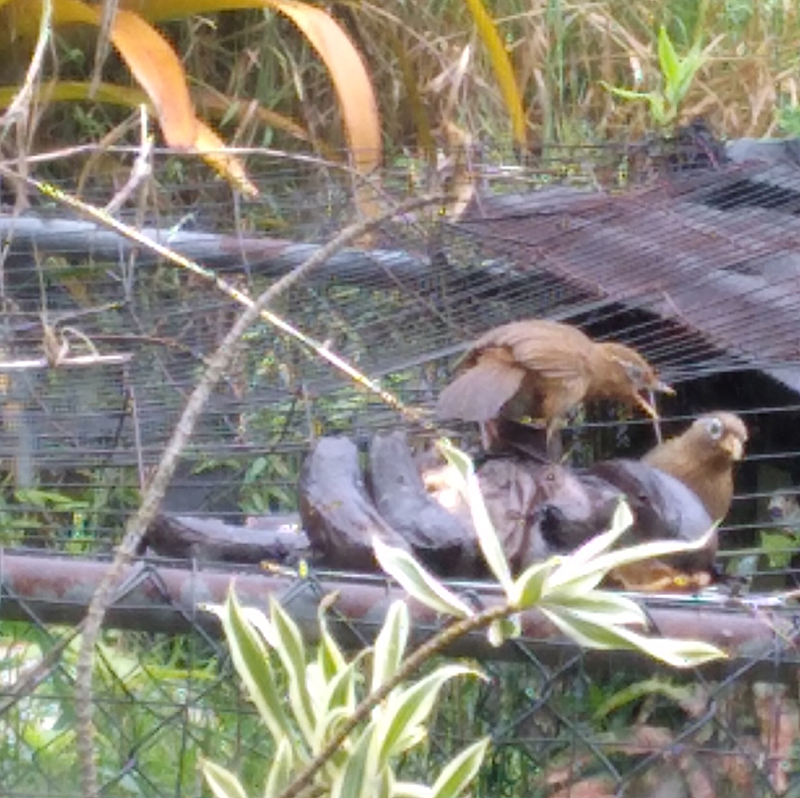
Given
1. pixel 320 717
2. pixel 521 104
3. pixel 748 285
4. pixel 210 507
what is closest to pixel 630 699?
pixel 320 717

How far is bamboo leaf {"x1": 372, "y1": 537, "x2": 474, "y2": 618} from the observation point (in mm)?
1363

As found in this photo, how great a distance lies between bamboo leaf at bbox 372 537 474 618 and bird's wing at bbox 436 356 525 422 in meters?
1.43

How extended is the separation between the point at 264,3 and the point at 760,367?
89.8 inches

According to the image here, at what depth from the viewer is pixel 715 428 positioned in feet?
9.66

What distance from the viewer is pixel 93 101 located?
5.08 m

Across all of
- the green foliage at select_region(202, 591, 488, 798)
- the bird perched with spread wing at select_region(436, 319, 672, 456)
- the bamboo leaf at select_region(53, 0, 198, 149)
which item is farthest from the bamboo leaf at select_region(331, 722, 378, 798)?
the bamboo leaf at select_region(53, 0, 198, 149)

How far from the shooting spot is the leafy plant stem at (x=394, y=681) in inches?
50.6

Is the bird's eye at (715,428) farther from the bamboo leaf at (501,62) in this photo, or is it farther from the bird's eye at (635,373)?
the bamboo leaf at (501,62)

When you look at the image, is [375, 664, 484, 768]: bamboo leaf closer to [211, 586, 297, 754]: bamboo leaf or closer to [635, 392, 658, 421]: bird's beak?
[211, 586, 297, 754]: bamboo leaf

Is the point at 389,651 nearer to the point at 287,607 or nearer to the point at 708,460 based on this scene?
the point at 287,607

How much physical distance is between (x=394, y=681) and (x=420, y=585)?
86 mm

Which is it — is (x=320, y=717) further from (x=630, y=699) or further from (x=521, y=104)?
(x=521, y=104)

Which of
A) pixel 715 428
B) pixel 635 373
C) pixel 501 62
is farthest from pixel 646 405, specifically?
pixel 501 62

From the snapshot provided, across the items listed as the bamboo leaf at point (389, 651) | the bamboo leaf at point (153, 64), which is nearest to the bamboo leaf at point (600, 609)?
the bamboo leaf at point (389, 651)
